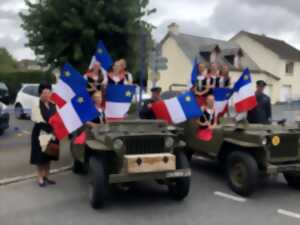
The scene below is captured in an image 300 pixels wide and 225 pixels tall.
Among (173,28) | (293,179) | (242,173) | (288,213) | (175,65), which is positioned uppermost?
(173,28)

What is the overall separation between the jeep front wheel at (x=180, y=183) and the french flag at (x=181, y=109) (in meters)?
1.63

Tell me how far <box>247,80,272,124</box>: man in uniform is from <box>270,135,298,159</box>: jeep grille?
87.0 inches

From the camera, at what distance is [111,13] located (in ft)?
42.7

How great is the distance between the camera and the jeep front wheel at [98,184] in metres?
5.82

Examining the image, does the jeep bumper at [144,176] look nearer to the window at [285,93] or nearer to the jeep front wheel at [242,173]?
the jeep front wheel at [242,173]

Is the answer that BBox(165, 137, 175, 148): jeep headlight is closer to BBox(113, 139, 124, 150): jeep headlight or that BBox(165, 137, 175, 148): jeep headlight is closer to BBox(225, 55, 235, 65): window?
BBox(113, 139, 124, 150): jeep headlight

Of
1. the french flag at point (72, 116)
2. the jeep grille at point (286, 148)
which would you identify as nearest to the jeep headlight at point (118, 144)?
the french flag at point (72, 116)

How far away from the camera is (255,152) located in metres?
6.81

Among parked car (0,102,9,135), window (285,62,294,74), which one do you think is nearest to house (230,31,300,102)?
window (285,62,294,74)

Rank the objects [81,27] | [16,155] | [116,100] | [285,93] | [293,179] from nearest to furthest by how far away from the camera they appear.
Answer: [293,179] < [116,100] < [16,155] < [81,27] < [285,93]

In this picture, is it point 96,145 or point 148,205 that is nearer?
point 96,145

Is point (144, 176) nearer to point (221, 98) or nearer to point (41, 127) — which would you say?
point (41, 127)

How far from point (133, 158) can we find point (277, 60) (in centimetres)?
3561

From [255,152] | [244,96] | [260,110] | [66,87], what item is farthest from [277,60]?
[66,87]
